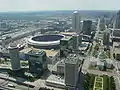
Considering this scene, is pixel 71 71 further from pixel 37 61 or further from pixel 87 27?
pixel 87 27

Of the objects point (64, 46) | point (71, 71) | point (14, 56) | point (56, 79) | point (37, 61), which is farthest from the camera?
point (64, 46)

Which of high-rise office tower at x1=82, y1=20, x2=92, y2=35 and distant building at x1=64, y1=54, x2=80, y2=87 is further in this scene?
high-rise office tower at x1=82, y1=20, x2=92, y2=35

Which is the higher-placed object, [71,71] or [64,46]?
[64,46]

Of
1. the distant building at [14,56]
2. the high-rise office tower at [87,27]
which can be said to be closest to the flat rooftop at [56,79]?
the distant building at [14,56]

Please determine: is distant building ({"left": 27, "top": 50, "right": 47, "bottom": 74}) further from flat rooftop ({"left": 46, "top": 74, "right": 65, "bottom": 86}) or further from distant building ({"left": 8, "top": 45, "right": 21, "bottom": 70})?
distant building ({"left": 8, "top": 45, "right": 21, "bottom": 70})

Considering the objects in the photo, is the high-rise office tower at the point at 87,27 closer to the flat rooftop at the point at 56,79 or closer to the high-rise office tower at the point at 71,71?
the flat rooftop at the point at 56,79

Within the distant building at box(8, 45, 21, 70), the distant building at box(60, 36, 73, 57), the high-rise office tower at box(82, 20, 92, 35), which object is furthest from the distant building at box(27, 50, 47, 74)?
the high-rise office tower at box(82, 20, 92, 35)

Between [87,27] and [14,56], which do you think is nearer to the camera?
[14,56]

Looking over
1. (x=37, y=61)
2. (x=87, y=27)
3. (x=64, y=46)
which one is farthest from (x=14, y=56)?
(x=87, y=27)

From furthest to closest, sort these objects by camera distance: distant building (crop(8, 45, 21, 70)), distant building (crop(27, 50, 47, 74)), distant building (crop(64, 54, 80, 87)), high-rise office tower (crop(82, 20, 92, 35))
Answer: high-rise office tower (crop(82, 20, 92, 35))
distant building (crop(8, 45, 21, 70))
distant building (crop(27, 50, 47, 74))
distant building (crop(64, 54, 80, 87))

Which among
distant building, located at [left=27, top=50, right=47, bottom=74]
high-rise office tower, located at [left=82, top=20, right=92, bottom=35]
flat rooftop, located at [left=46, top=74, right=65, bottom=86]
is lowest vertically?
flat rooftop, located at [left=46, top=74, right=65, bottom=86]

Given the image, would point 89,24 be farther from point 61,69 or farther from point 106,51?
point 61,69

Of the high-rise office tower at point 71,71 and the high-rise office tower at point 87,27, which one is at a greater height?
the high-rise office tower at point 87,27

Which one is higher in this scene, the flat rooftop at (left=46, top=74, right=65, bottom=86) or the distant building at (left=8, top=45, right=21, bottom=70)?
the distant building at (left=8, top=45, right=21, bottom=70)
